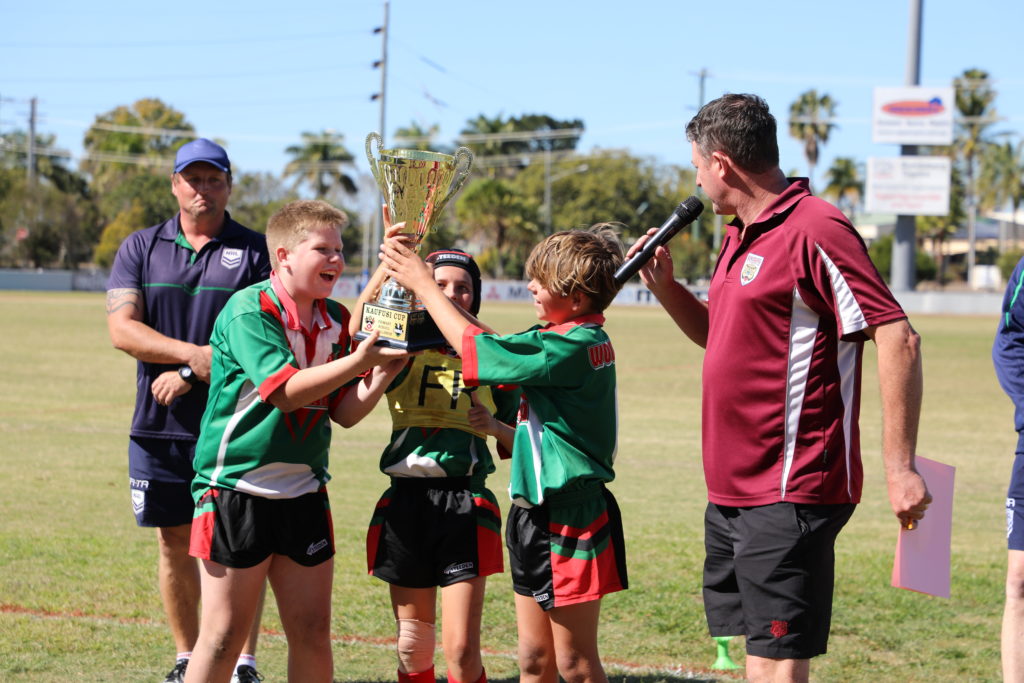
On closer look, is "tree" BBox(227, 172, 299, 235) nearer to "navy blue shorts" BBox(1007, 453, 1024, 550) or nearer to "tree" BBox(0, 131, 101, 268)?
"tree" BBox(0, 131, 101, 268)

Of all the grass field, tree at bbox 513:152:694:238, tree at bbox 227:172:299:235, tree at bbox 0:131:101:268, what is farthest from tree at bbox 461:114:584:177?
the grass field

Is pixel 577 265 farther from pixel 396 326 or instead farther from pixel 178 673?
pixel 178 673

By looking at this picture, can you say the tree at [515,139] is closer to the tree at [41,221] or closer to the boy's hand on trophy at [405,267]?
the tree at [41,221]

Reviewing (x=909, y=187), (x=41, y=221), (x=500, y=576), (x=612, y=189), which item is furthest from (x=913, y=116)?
(x=500, y=576)

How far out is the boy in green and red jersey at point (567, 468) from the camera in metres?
3.71

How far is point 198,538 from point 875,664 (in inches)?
130

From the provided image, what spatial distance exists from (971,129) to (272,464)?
9812cm

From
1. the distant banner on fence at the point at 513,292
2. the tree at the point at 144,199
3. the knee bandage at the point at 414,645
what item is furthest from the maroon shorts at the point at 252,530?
the tree at the point at 144,199

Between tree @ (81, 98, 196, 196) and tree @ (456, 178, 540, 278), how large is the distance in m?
23.4

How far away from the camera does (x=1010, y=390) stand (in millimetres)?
4414

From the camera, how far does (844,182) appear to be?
94.9 metres

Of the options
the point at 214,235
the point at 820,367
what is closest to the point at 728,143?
the point at 820,367

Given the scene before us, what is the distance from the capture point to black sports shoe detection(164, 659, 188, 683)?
4750 millimetres

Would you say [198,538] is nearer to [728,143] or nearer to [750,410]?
[750,410]
